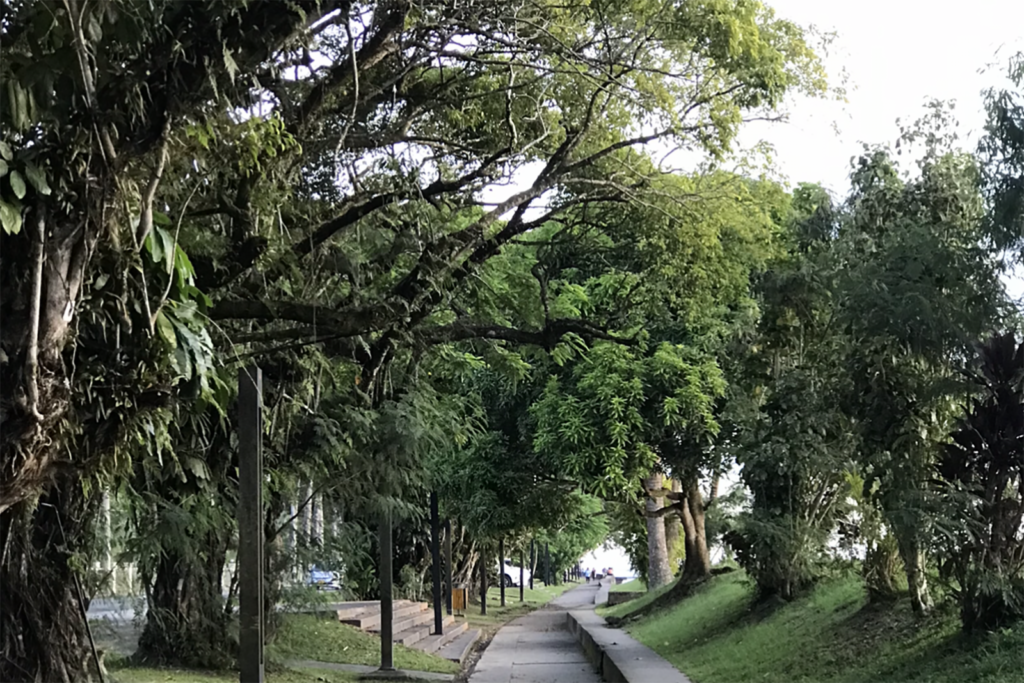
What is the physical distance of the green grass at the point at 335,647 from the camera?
14320 millimetres

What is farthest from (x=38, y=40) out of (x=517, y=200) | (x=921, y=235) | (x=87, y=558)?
(x=921, y=235)

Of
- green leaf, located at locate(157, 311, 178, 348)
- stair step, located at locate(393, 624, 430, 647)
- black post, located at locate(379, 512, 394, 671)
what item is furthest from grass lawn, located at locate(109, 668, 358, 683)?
stair step, located at locate(393, 624, 430, 647)

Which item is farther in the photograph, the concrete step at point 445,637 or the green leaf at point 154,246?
the concrete step at point 445,637

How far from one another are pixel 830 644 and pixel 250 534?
802 centimetres

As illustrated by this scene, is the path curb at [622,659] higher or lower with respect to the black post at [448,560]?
lower

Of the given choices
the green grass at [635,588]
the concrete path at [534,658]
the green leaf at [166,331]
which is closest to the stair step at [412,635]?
the concrete path at [534,658]

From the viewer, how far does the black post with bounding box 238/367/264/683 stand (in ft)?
21.3

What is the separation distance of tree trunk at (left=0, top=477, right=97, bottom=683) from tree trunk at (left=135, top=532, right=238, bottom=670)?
4.20 meters

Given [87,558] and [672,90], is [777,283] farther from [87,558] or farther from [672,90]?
[87,558]

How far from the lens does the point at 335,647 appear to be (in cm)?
1564

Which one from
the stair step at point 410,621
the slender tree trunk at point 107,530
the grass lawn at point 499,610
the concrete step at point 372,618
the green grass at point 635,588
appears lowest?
the grass lawn at point 499,610

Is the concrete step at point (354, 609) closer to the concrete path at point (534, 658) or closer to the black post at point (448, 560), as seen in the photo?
the concrete path at point (534, 658)

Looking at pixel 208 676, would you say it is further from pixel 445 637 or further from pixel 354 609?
pixel 445 637

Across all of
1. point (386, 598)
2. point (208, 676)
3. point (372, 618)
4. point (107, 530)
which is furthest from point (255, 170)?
point (372, 618)
